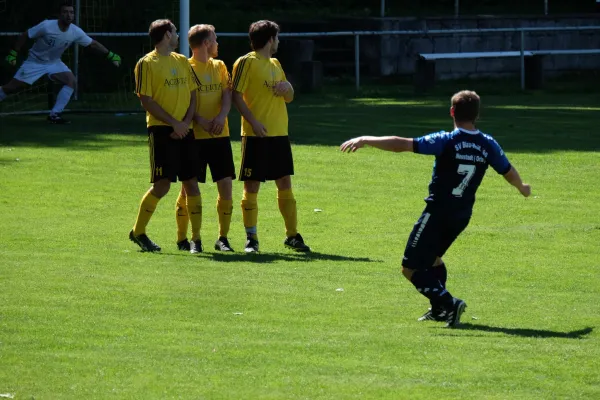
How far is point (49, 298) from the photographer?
8.78m

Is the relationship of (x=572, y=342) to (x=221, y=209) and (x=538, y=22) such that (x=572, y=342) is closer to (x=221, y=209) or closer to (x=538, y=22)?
(x=221, y=209)

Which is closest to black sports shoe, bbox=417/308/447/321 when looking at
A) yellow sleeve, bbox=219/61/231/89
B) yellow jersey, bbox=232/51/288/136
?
yellow jersey, bbox=232/51/288/136

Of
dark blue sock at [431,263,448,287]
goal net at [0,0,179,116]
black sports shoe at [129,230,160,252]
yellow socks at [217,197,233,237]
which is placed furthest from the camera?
goal net at [0,0,179,116]

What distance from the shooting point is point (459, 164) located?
811 cm

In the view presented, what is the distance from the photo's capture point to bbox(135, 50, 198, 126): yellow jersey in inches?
431

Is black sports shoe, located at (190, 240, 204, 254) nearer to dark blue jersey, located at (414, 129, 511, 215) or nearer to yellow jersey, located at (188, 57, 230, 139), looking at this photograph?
yellow jersey, located at (188, 57, 230, 139)

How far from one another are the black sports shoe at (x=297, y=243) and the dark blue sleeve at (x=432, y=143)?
138 inches

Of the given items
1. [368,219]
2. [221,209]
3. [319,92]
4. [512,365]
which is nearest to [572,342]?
[512,365]

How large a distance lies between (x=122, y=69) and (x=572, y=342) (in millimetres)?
21564

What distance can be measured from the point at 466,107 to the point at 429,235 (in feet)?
2.77

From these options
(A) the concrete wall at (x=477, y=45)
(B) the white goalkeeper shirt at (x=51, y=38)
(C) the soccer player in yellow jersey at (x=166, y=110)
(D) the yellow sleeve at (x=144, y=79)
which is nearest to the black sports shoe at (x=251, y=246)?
(C) the soccer player in yellow jersey at (x=166, y=110)

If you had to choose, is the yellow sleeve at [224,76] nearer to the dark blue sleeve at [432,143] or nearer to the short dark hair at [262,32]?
the short dark hair at [262,32]

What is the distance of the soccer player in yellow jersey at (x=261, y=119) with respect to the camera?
1125 cm

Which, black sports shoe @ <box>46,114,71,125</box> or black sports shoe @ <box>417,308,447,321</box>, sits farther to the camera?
black sports shoe @ <box>46,114,71,125</box>
